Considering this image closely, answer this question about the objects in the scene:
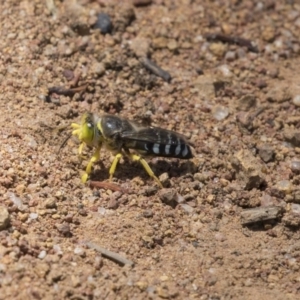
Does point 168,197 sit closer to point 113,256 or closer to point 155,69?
point 113,256

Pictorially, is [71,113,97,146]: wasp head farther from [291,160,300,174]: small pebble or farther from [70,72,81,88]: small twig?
[291,160,300,174]: small pebble

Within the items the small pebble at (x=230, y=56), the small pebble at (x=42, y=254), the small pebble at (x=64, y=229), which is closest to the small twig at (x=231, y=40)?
the small pebble at (x=230, y=56)

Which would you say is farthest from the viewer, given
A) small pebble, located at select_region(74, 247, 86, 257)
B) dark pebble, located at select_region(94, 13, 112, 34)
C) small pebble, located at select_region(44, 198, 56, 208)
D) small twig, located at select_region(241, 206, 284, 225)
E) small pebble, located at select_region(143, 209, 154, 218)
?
dark pebble, located at select_region(94, 13, 112, 34)

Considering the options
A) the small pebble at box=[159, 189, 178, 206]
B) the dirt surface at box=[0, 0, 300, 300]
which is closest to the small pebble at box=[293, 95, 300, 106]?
the dirt surface at box=[0, 0, 300, 300]

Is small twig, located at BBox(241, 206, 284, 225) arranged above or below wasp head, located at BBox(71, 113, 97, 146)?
below

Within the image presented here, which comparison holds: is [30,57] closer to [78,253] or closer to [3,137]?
[3,137]

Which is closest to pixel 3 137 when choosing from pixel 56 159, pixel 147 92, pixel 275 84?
pixel 56 159

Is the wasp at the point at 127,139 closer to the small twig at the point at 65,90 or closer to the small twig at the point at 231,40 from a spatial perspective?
the small twig at the point at 65,90
